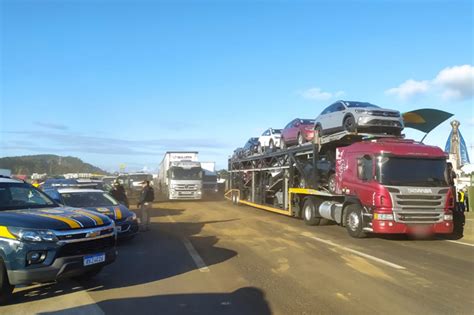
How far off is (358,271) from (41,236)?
210 inches

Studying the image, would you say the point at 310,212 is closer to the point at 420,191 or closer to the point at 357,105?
the point at 357,105

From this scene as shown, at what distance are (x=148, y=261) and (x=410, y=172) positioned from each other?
24.8 ft

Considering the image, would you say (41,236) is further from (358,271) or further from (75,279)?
(358,271)

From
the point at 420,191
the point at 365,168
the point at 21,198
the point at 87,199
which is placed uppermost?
the point at 365,168

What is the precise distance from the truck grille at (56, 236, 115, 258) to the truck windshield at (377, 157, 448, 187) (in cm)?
797

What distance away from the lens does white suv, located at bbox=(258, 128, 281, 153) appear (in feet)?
75.5

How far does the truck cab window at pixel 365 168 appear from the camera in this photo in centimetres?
1277

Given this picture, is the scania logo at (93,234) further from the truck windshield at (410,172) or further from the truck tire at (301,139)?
the truck tire at (301,139)

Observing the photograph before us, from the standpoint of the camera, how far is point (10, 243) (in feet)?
19.2

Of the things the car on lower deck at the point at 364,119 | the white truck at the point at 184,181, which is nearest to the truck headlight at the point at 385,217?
the car on lower deck at the point at 364,119

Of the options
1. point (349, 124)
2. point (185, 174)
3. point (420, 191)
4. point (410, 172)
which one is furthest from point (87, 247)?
point (185, 174)

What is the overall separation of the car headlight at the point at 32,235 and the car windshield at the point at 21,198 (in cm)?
91

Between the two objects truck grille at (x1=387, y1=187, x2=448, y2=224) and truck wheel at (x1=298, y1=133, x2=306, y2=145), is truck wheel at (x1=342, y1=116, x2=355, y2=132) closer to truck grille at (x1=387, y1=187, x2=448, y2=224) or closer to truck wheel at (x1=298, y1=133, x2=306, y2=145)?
truck grille at (x1=387, y1=187, x2=448, y2=224)

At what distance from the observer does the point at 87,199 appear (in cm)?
1213
